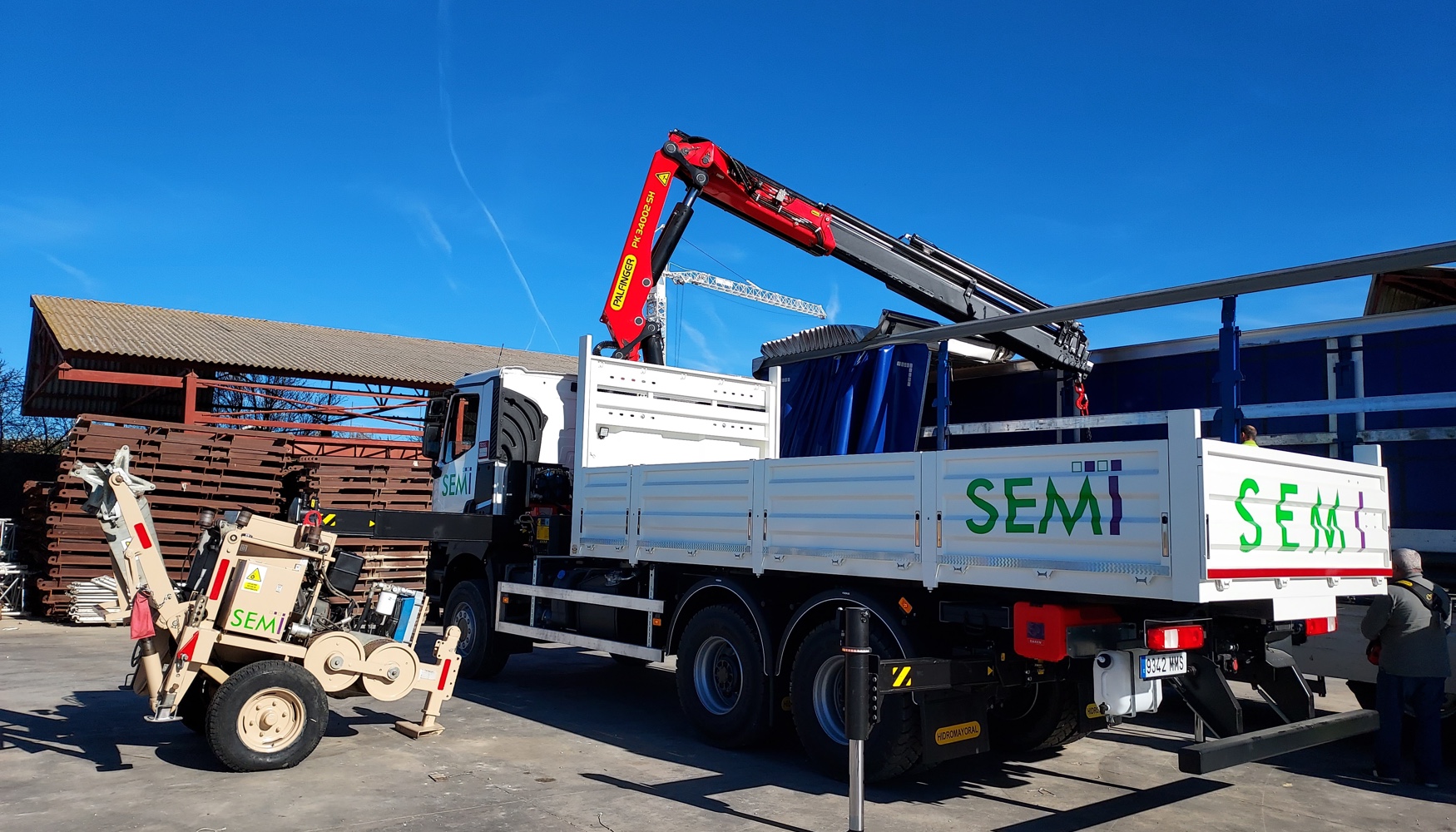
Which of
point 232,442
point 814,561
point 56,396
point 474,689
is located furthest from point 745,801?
point 56,396

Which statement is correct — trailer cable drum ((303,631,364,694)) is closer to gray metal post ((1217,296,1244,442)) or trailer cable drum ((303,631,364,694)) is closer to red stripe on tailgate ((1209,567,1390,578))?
red stripe on tailgate ((1209,567,1390,578))

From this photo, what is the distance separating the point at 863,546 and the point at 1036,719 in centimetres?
210

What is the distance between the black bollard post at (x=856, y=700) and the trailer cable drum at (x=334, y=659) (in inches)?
140

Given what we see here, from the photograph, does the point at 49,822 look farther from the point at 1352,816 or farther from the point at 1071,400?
the point at 1071,400

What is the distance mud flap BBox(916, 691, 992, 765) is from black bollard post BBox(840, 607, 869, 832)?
2.46 feet

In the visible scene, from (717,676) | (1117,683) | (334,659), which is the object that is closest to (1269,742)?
(1117,683)

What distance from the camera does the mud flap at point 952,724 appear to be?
18.6ft

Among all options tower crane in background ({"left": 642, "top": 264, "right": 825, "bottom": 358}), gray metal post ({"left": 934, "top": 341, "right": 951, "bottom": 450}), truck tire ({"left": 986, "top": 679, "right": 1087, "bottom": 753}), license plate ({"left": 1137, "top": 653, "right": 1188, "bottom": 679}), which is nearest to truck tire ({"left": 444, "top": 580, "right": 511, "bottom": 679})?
gray metal post ({"left": 934, "top": 341, "right": 951, "bottom": 450})

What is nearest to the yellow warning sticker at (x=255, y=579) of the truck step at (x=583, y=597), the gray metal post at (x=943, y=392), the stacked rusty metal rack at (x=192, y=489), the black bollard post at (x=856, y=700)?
the truck step at (x=583, y=597)

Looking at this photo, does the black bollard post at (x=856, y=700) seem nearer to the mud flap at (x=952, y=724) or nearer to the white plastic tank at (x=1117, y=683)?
the mud flap at (x=952, y=724)

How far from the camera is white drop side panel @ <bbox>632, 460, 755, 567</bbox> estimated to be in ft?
22.9

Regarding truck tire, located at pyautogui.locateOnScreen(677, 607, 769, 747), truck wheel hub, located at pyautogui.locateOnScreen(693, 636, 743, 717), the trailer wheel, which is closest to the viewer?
the trailer wheel

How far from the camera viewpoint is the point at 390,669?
23.0 feet

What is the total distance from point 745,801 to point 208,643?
3.42 m
